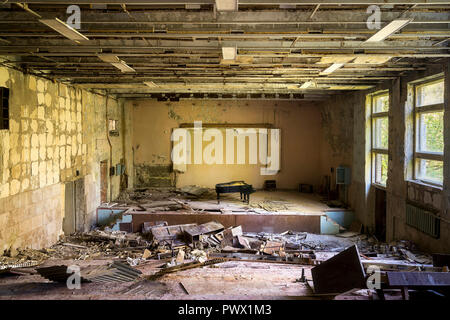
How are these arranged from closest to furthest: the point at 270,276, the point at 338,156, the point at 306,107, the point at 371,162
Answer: the point at 270,276 → the point at 371,162 → the point at 338,156 → the point at 306,107

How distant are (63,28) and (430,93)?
6.75 meters

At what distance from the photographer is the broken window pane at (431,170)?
6699 mm

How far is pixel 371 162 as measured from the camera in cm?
962

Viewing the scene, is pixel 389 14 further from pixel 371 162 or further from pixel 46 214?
pixel 46 214

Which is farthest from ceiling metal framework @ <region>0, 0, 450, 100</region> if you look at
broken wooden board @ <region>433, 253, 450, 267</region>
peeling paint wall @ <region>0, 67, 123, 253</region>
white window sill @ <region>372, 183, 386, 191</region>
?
broken wooden board @ <region>433, 253, 450, 267</region>

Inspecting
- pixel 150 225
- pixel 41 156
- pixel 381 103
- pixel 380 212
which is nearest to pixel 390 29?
pixel 381 103

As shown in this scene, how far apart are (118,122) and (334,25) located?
32.8 feet

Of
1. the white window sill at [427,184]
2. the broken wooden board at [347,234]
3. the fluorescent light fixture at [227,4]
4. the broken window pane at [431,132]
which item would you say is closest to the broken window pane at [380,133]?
the broken window pane at [431,132]

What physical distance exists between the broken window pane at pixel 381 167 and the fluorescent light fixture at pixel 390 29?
495 cm

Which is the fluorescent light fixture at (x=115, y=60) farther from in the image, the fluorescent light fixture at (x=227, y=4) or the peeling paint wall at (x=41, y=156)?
the fluorescent light fixture at (x=227, y=4)

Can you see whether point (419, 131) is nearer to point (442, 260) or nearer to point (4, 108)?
point (442, 260)
